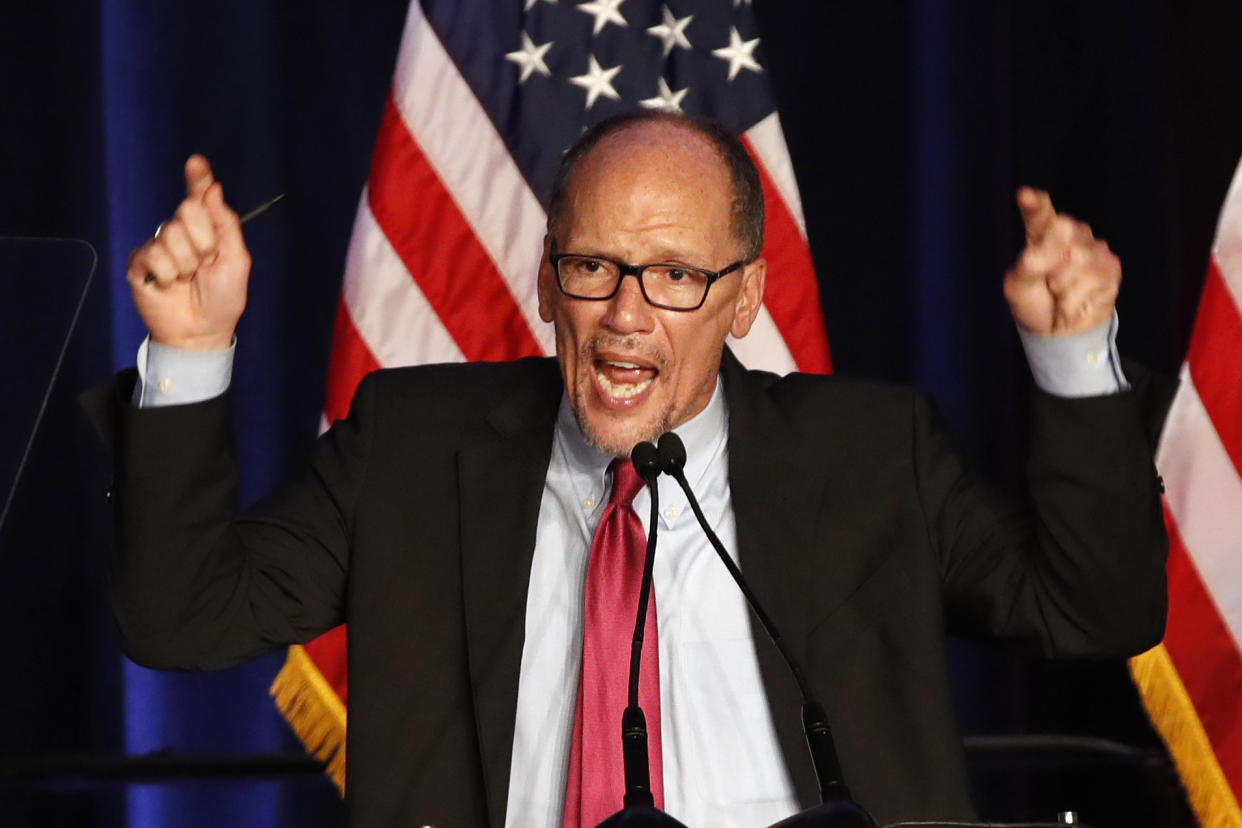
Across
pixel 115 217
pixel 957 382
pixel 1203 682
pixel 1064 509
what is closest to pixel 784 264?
pixel 957 382

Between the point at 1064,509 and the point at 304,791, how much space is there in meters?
1.95

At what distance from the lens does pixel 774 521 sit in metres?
1.78

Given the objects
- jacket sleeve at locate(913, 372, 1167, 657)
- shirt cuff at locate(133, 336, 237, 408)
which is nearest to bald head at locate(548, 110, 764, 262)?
jacket sleeve at locate(913, 372, 1167, 657)

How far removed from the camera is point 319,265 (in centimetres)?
312

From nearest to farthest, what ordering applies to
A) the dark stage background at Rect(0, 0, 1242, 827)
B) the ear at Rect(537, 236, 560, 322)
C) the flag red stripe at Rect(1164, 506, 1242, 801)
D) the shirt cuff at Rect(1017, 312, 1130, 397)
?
the shirt cuff at Rect(1017, 312, 1130, 397) < the ear at Rect(537, 236, 560, 322) < the flag red stripe at Rect(1164, 506, 1242, 801) < the dark stage background at Rect(0, 0, 1242, 827)

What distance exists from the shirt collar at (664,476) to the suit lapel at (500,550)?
3 centimetres

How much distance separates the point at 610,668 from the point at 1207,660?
112 centimetres

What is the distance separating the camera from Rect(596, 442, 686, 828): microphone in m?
1.05

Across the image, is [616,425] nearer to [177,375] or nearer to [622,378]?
[622,378]

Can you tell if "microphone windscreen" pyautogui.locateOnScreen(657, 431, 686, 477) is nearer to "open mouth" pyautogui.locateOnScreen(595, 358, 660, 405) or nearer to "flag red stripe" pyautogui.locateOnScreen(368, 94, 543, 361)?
"open mouth" pyautogui.locateOnScreen(595, 358, 660, 405)

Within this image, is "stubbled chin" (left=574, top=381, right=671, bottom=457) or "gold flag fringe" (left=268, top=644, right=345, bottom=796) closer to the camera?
"stubbled chin" (left=574, top=381, right=671, bottom=457)

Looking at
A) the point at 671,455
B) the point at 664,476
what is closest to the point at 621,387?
the point at 664,476

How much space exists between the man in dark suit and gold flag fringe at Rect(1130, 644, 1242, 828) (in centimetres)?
68

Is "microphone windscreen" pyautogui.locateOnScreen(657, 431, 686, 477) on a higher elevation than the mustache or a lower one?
lower
